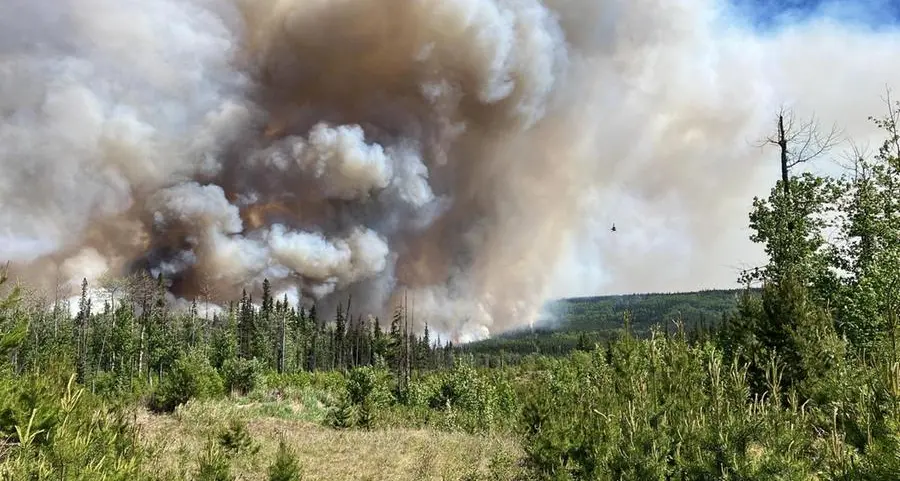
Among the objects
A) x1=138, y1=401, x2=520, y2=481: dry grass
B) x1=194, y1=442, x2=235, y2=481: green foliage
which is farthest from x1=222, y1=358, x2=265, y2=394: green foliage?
x1=194, y1=442, x2=235, y2=481: green foliage

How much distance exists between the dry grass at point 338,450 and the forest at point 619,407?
0.12m

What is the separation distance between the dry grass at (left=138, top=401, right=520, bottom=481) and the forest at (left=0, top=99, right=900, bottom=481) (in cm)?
12

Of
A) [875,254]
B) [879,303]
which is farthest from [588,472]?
[875,254]

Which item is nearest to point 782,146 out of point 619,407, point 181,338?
point 619,407

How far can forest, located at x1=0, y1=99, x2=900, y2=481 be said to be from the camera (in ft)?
18.7

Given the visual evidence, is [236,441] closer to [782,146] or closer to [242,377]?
[242,377]

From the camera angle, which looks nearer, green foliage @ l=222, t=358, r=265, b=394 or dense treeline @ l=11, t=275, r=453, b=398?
green foliage @ l=222, t=358, r=265, b=394

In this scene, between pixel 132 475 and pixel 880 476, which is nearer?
pixel 880 476

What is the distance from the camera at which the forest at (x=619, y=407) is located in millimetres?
5715

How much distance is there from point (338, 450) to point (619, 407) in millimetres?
12873

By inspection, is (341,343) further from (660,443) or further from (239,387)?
(660,443)

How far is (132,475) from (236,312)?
124 meters

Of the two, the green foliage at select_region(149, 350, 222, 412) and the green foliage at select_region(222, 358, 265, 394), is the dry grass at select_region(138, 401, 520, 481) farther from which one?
the green foliage at select_region(222, 358, 265, 394)

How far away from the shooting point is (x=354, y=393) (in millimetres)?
29578
